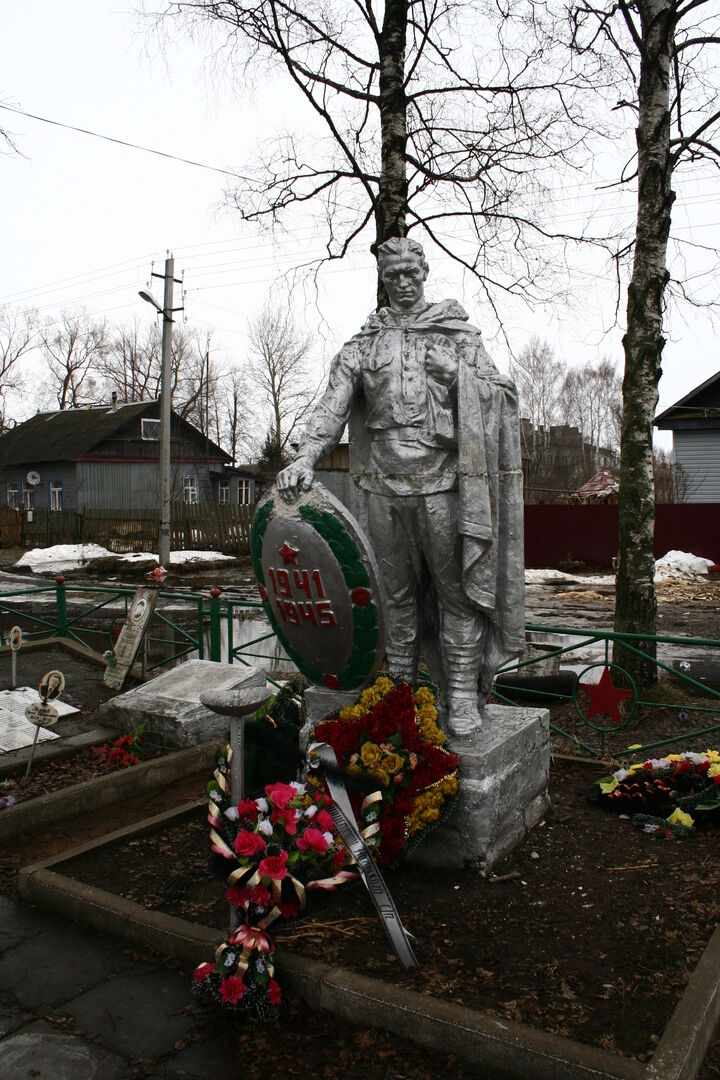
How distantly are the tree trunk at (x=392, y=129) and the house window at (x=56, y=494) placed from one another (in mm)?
30710

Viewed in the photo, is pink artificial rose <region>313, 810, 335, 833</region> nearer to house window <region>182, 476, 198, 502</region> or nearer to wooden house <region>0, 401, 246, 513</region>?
wooden house <region>0, 401, 246, 513</region>

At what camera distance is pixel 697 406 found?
2416 centimetres

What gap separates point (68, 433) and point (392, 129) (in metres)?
32.1

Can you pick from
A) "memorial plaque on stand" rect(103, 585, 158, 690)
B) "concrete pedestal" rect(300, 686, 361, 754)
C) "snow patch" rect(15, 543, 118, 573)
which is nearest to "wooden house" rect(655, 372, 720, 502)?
"snow patch" rect(15, 543, 118, 573)

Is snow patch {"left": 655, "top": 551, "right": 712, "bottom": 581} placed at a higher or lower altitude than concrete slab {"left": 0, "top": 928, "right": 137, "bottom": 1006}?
higher

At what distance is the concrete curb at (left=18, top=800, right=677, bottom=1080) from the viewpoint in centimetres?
239

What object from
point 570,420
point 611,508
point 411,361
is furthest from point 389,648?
point 570,420

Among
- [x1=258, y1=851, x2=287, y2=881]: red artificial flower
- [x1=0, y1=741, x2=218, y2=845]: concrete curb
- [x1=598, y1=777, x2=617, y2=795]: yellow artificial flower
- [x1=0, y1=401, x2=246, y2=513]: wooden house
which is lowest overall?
[x1=0, y1=741, x2=218, y2=845]: concrete curb

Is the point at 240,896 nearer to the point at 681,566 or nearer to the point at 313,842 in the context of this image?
the point at 313,842

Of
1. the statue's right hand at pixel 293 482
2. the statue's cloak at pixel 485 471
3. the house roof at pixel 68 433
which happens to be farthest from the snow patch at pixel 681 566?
the house roof at pixel 68 433

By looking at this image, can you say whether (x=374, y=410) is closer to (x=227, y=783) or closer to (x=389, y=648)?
(x=389, y=648)

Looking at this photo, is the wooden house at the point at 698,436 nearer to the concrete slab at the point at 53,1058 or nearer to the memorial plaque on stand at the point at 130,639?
the memorial plaque on stand at the point at 130,639

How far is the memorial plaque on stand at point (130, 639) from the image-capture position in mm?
7109

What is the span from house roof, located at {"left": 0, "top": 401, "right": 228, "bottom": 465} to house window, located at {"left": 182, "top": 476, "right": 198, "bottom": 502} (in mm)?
2042
